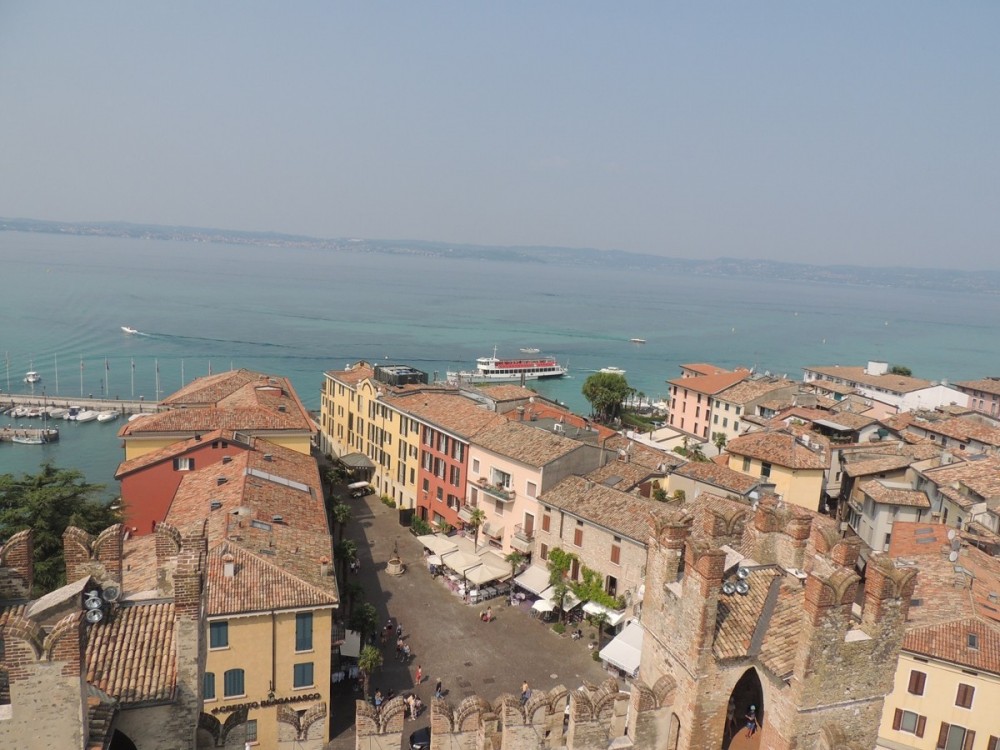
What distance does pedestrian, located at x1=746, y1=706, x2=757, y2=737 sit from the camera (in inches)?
Result: 533

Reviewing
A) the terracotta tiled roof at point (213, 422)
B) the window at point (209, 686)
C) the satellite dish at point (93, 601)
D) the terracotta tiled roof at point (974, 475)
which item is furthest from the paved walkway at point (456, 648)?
the terracotta tiled roof at point (974, 475)

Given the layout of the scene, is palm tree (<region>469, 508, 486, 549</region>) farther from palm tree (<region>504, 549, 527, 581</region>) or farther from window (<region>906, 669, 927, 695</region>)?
window (<region>906, 669, 927, 695</region>)

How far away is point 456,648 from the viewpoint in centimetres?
3397

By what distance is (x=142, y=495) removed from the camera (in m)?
39.7

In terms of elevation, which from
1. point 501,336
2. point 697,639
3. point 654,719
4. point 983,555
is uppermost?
point 697,639

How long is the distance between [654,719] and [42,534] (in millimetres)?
29962

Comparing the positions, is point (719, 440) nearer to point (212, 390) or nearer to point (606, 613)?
point (606, 613)

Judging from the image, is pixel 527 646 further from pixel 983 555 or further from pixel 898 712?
pixel 983 555

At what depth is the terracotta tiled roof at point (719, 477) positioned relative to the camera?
43.1 metres

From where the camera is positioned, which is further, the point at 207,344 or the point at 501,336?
the point at 501,336

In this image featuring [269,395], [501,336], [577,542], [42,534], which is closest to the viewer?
[42,534]

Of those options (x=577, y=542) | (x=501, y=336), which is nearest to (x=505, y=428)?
(x=577, y=542)

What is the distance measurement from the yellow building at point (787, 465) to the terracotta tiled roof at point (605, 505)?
1437cm

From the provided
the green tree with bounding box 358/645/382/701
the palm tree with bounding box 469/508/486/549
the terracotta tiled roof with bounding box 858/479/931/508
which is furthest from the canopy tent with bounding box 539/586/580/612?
the terracotta tiled roof with bounding box 858/479/931/508
